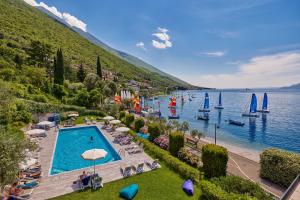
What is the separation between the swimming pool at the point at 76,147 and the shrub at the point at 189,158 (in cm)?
567

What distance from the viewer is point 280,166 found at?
12570mm

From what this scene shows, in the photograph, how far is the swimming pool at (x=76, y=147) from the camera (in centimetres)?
1503

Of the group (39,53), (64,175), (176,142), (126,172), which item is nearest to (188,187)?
(126,172)

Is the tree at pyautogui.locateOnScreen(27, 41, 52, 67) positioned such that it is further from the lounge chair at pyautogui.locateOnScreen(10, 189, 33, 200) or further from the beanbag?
the beanbag

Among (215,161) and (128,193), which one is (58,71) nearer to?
(128,193)

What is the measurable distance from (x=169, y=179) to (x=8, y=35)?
232 ft

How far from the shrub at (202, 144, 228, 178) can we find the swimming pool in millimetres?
7760

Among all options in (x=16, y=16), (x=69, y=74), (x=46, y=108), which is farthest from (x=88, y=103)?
(x=16, y=16)

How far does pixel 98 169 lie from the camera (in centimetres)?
1331

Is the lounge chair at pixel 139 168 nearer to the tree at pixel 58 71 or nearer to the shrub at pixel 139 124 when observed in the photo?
the shrub at pixel 139 124

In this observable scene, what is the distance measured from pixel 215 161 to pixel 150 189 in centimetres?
502

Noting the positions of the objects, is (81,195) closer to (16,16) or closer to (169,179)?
(169,179)

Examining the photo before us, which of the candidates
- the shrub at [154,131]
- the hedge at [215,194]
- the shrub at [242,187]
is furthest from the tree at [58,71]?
the shrub at [242,187]

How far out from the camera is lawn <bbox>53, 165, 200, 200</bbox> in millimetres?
10078
